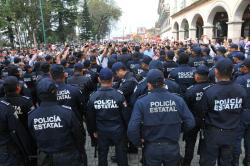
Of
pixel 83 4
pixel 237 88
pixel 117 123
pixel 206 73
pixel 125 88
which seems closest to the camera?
pixel 237 88

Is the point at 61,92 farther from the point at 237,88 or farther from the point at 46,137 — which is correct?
the point at 237,88

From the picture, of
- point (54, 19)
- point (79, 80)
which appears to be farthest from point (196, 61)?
point (54, 19)

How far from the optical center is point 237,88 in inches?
163

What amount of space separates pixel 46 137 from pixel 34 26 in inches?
1368

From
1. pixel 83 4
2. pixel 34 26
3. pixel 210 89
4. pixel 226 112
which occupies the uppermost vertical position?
pixel 83 4

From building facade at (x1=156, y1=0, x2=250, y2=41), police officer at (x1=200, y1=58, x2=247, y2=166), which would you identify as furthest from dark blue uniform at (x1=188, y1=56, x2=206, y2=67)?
building facade at (x1=156, y1=0, x2=250, y2=41)

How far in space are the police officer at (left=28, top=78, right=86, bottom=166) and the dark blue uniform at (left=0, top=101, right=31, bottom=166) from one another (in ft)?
1.14

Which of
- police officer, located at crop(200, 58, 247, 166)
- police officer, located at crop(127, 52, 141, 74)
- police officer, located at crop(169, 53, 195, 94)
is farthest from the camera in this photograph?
police officer, located at crop(127, 52, 141, 74)

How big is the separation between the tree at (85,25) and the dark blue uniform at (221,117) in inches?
2283

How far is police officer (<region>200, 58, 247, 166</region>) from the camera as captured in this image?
13.5ft

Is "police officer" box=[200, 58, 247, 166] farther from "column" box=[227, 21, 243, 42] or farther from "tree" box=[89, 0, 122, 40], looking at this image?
"tree" box=[89, 0, 122, 40]

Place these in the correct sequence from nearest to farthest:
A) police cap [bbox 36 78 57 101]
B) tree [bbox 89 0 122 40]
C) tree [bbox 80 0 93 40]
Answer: police cap [bbox 36 78 57 101] → tree [bbox 80 0 93 40] → tree [bbox 89 0 122 40]

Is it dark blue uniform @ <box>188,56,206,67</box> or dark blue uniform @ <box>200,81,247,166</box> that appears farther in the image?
dark blue uniform @ <box>188,56,206,67</box>

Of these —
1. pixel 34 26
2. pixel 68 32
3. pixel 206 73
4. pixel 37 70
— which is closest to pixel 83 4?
pixel 68 32
